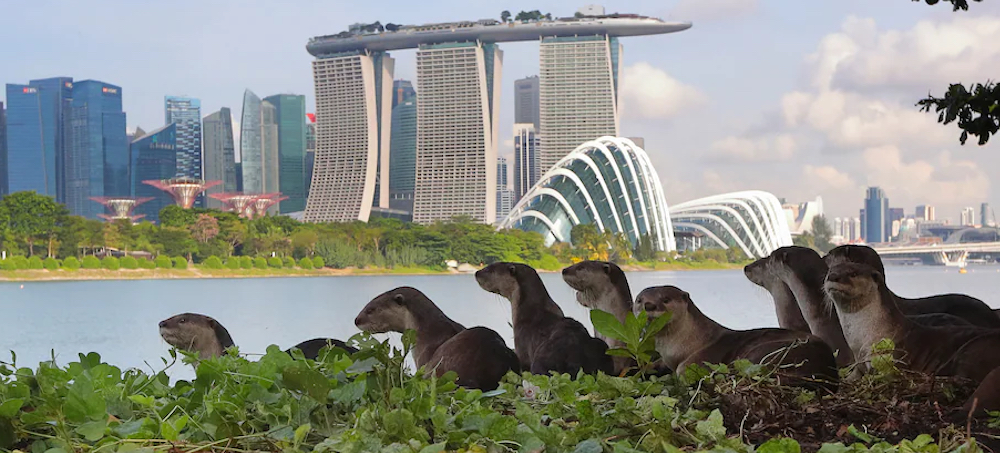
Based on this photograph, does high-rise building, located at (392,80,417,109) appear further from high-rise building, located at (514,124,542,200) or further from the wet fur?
the wet fur

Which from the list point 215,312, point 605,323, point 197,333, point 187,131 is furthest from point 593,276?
point 187,131

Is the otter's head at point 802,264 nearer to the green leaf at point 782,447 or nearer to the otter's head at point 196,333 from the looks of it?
the otter's head at point 196,333

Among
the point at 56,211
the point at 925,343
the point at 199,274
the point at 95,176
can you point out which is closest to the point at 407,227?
the point at 199,274

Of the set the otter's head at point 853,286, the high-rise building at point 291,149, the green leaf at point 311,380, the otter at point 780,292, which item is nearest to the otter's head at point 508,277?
the otter at point 780,292

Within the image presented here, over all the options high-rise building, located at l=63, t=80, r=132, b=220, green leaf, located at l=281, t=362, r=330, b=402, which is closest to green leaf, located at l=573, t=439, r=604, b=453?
green leaf, located at l=281, t=362, r=330, b=402

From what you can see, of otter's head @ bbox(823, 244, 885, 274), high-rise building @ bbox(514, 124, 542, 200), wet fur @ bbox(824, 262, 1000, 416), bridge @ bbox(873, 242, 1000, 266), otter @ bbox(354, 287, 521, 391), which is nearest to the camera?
wet fur @ bbox(824, 262, 1000, 416)

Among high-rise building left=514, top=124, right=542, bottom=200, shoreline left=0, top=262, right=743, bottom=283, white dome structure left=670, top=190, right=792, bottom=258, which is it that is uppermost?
high-rise building left=514, top=124, right=542, bottom=200

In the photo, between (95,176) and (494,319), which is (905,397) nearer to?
(494,319)

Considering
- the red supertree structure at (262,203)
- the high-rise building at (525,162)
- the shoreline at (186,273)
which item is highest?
the high-rise building at (525,162)
